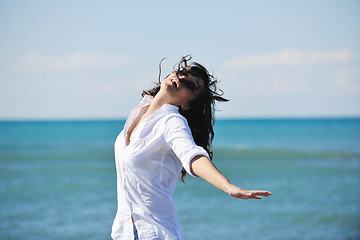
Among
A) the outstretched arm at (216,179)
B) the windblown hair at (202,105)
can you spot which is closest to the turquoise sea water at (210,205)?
the windblown hair at (202,105)

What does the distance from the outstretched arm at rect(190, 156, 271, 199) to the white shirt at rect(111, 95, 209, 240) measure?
0.22 meters

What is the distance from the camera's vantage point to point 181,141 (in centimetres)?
175

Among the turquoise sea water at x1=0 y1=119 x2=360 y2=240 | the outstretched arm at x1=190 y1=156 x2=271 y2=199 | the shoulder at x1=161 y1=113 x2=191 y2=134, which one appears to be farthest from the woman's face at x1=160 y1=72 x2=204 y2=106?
the turquoise sea water at x1=0 y1=119 x2=360 y2=240

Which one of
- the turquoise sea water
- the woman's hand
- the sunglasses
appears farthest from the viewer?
the turquoise sea water

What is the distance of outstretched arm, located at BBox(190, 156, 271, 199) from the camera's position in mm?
1484

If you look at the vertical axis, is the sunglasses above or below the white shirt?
above

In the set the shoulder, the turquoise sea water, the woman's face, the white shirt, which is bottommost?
the turquoise sea water

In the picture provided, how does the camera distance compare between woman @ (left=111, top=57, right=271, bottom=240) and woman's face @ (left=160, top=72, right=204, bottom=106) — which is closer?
woman @ (left=111, top=57, right=271, bottom=240)

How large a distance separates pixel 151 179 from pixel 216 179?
428 millimetres

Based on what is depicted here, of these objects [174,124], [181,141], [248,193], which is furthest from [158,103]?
[248,193]

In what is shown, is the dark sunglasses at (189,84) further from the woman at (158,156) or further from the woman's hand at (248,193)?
the woman's hand at (248,193)

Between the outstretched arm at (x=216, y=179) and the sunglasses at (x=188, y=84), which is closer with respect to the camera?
the outstretched arm at (x=216, y=179)

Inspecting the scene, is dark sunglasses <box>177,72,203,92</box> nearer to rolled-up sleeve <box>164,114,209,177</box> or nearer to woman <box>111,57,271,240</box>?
woman <box>111,57,271,240</box>

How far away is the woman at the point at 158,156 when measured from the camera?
187 cm
